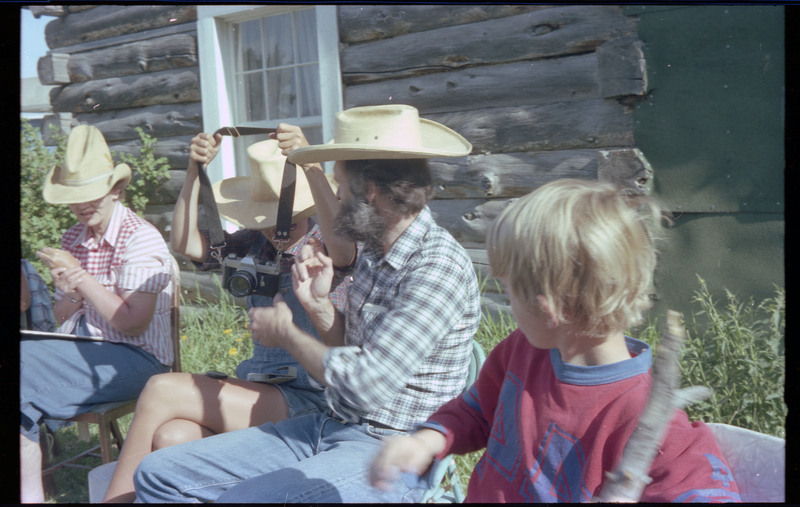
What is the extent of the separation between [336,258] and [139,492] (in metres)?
0.95

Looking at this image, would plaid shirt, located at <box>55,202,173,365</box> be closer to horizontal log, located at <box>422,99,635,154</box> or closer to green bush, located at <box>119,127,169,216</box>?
horizontal log, located at <box>422,99,635,154</box>

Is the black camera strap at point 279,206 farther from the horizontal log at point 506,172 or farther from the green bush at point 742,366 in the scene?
the green bush at point 742,366

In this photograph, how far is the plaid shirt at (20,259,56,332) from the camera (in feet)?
9.14

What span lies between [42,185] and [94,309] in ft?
8.56

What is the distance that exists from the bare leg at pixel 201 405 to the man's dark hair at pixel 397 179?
753 mm

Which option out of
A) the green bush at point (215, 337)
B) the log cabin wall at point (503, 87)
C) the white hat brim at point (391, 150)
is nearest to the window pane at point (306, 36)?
the log cabin wall at point (503, 87)

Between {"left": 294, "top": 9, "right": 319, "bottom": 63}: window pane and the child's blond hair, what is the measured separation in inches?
129

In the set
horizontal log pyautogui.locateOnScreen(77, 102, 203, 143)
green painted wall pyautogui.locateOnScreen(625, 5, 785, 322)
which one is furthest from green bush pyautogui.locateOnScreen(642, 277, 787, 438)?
horizontal log pyautogui.locateOnScreen(77, 102, 203, 143)

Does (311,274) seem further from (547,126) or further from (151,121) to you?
(151,121)

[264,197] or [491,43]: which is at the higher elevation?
[491,43]

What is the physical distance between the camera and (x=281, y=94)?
4379 mm

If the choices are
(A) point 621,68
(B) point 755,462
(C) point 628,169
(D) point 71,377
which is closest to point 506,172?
(C) point 628,169

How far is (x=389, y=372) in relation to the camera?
1502mm
